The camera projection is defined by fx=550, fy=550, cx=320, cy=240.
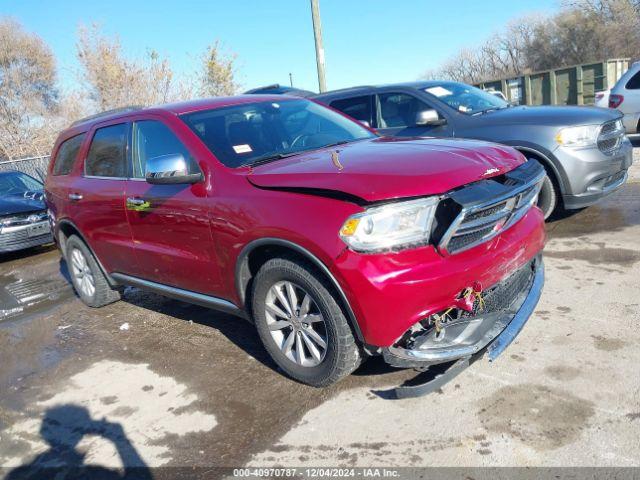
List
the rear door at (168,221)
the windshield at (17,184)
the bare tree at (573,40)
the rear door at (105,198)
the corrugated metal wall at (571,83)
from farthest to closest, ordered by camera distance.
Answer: the bare tree at (573,40)
the corrugated metal wall at (571,83)
the windshield at (17,184)
the rear door at (105,198)
the rear door at (168,221)

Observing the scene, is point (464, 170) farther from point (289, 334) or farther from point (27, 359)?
point (27, 359)

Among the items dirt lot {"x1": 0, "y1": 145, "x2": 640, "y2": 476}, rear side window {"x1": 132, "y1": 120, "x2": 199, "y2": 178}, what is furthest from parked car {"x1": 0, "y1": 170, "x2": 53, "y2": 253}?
rear side window {"x1": 132, "y1": 120, "x2": 199, "y2": 178}

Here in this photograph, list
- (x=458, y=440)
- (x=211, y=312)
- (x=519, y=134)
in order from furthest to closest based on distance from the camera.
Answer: (x=519, y=134)
(x=211, y=312)
(x=458, y=440)

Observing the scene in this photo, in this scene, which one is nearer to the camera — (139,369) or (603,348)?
(603,348)

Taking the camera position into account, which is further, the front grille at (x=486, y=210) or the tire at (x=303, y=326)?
the tire at (x=303, y=326)

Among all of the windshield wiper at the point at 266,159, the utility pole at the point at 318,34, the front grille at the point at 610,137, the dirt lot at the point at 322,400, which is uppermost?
the utility pole at the point at 318,34

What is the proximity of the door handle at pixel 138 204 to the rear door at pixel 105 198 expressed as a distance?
5.6 inches

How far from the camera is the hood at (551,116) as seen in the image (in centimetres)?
575

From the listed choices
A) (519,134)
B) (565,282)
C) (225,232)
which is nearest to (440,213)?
(225,232)

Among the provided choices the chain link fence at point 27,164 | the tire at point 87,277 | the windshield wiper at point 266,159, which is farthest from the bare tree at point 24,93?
the windshield wiper at point 266,159

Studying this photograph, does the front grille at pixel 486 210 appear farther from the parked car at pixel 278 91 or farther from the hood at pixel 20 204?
the hood at pixel 20 204

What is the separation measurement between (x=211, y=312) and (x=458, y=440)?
2957 mm

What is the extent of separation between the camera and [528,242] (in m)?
3.39

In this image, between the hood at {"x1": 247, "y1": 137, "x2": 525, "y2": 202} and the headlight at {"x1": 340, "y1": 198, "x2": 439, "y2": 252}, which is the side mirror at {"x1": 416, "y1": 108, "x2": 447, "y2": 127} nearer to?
the hood at {"x1": 247, "y1": 137, "x2": 525, "y2": 202}
